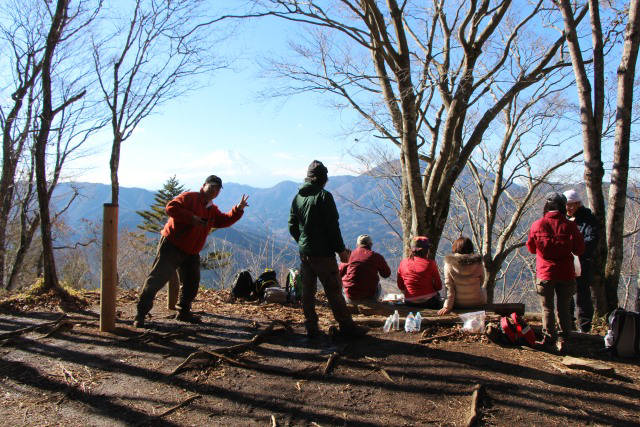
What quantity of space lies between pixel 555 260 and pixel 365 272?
7.93 feet

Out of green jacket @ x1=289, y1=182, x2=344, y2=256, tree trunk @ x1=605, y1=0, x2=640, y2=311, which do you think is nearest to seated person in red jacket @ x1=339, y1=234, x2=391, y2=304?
green jacket @ x1=289, y1=182, x2=344, y2=256

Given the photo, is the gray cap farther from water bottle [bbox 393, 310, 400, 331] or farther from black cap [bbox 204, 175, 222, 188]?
black cap [bbox 204, 175, 222, 188]

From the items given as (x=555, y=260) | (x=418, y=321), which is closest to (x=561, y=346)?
(x=555, y=260)

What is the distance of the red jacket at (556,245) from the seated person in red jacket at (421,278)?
150 centimetres

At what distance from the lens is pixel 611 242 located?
620 cm

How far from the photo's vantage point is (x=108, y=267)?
4.82 metres

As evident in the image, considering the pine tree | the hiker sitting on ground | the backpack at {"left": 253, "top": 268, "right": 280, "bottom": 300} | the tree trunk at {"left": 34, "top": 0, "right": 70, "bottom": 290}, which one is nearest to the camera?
the hiker sitting on ground

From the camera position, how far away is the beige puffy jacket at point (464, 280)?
5281 mm

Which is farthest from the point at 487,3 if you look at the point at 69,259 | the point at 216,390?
the point at 69,259

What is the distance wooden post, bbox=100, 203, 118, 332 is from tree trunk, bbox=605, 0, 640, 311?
259 inches

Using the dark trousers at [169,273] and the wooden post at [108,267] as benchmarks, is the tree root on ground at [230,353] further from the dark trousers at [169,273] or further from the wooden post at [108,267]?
the wooden post at [108,267]

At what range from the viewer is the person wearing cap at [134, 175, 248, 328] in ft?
16.2

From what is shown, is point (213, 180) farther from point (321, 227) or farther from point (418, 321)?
point (418, 321)

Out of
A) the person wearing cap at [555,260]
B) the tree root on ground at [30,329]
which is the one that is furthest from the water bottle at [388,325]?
the tree root on ground at [30,329]
